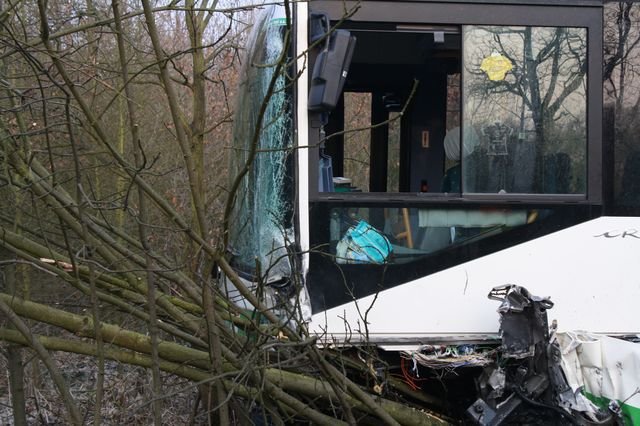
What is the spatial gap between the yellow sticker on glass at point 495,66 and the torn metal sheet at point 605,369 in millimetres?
1343

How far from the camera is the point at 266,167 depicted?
14.2ft

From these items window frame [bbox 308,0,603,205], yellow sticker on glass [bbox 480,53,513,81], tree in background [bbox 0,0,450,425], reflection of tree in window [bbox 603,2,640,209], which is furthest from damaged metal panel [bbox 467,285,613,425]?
yellow sticker on glass [bbox 480,53,513,81]

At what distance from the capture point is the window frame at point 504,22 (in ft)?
13.2

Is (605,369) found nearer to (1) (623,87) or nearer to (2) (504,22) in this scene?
(1) (623,87)

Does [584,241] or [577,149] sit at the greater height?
[577,149]

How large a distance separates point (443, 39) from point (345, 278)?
51.7 inches

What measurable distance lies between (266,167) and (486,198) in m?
1.17

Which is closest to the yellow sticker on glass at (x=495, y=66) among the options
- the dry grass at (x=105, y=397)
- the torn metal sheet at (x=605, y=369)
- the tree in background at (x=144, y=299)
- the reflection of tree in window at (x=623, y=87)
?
the reflection of tree in window at (x=623, y=87)

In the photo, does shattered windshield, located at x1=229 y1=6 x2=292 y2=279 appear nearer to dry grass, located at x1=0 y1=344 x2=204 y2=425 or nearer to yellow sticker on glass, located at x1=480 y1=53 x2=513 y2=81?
yellow sticker on glass, located at x1=480 y1=53 x2=513 y2=81

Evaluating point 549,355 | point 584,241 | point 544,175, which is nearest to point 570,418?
point 549,355

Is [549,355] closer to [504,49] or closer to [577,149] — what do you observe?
[577,149]

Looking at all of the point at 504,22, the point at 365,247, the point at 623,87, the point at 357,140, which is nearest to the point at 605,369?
the point at 365,247

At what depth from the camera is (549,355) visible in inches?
154

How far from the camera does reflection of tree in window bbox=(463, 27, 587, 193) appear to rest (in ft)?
13.5
